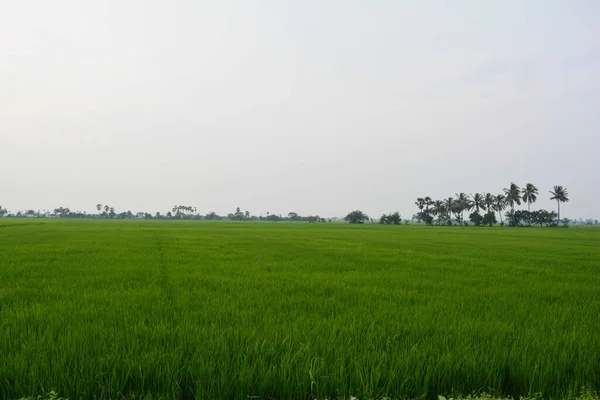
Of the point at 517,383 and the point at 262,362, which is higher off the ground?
the point at 262,362

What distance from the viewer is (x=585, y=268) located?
1042cm

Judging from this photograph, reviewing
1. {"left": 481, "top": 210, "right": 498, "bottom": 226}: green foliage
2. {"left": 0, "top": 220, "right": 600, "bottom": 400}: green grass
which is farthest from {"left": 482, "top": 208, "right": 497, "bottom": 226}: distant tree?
{"left": 0, "top": 220, "right": 600, "bottom": 400}: green grass

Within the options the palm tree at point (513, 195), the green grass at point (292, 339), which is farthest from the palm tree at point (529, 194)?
the green grass at point (292, 339)

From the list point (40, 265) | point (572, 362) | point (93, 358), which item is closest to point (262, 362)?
point (93, 358)

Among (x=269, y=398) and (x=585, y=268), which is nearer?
(x=269, y=398)

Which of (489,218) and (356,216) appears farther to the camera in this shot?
(356,216)

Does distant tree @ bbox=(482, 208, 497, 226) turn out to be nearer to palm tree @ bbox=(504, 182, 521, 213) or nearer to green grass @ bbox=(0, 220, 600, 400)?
palm tree @ bbox=(504, 182, 521, 213)

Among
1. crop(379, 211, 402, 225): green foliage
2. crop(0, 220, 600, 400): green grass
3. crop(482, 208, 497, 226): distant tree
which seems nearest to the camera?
crop(0, 220, 600, 400): green grass

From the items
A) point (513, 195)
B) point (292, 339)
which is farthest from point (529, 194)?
point (292, 339)

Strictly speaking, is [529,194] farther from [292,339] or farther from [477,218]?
[292,339]

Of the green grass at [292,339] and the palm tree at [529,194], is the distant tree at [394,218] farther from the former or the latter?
the green grass at [292,339]

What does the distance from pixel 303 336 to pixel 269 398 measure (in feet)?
3.40

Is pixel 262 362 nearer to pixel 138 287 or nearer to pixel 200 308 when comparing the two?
pixel 200 308

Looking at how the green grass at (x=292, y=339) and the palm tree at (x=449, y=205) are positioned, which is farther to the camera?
the palm tree at (x=449, y=205)
